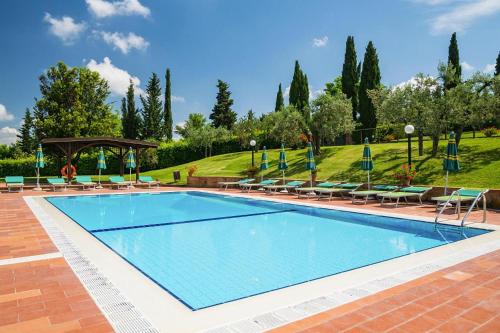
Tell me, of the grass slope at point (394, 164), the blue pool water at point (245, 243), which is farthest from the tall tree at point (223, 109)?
the blue pool water at point (245, 243)

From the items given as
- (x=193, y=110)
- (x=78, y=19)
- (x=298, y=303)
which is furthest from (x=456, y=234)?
(x=193, y=110)

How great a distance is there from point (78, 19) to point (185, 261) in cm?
1809

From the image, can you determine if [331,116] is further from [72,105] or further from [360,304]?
[72,105]

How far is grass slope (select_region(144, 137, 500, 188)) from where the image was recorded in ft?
49.1

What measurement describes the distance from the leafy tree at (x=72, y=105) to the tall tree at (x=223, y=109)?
21.8 m

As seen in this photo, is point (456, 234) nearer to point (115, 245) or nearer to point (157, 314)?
point (157, 314)

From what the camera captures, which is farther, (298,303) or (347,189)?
(347,189)

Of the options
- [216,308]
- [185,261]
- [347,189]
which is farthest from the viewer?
[347,189]

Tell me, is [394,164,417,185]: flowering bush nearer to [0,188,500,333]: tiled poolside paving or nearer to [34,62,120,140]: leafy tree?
[0,188,500,333]: tiled poolside paving

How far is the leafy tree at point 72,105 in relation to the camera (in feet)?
92.4

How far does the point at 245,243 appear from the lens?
7.79 meters

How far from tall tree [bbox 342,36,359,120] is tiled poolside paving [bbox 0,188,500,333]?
104 feet

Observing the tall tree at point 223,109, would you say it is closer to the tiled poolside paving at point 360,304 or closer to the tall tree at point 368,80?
the tall tree at point 368,80

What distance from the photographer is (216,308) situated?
3.78m
